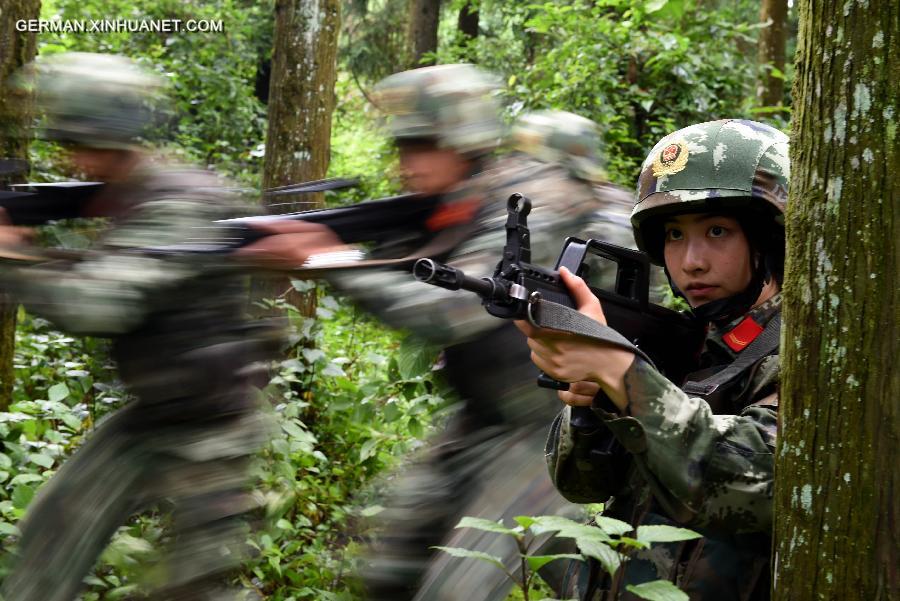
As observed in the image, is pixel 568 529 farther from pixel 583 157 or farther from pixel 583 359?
pixel 583 157

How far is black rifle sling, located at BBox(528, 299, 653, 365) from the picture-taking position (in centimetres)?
175

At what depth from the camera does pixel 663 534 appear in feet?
5.65

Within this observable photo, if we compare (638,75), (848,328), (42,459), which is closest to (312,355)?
(42,459)

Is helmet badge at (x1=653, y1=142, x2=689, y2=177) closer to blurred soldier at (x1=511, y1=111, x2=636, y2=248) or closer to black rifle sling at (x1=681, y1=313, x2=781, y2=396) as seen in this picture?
black rifle sling at (x1=681, y1=313, x2=781, y2=396)

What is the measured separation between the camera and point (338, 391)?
20.3 feet

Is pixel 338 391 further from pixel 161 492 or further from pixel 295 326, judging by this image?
pixel 161 492

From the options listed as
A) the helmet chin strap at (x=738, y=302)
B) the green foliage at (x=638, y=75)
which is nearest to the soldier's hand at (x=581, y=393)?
the helmet chin strap at (x=738, y=302)

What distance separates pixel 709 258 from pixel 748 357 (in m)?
0.30

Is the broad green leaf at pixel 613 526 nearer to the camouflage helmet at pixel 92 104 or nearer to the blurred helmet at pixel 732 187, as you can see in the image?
the blurred helmet at pixel 732 187

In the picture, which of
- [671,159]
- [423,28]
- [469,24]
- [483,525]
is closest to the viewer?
[483,525]

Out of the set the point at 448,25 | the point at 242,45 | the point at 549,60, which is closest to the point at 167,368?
the point at 549,60

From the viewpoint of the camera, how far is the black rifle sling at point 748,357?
1.96 m

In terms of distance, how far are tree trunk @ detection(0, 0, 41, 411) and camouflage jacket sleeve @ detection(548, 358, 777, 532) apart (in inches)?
162

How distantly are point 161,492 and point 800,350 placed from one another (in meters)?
2.52
